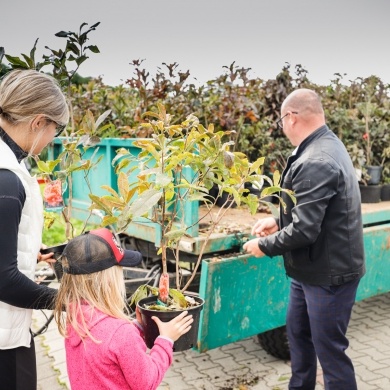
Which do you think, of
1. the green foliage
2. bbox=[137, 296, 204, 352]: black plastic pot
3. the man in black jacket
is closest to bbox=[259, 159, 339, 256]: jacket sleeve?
the man in black jacket

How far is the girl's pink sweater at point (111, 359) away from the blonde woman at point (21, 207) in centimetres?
24

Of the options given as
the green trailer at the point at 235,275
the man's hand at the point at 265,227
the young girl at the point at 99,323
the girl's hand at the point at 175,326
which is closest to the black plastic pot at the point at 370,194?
the green trailer at the point at 235,275

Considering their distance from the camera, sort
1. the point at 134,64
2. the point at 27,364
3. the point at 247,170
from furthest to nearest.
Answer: the point at 134,64
the point at 247,170
the point at 27,364

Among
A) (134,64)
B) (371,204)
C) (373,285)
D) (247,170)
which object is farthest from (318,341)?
(134,64)

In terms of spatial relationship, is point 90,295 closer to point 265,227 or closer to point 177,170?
point 177,170

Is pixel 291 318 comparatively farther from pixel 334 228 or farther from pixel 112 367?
pixel 112 367

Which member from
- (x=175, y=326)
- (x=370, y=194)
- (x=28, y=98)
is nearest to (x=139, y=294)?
(x=175, y=326)

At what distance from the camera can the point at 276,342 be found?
412 cm

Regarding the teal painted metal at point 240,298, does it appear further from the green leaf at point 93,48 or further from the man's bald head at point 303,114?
the green leaf at point 93,48

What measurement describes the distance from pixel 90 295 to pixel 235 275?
1.71 meters

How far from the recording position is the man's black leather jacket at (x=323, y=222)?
117 inches

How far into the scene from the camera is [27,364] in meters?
2.07

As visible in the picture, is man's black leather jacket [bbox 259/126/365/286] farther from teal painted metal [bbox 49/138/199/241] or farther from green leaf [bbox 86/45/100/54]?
green leaf [bbox 86/45/100/54]

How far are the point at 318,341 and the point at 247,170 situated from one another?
4.02 ft
